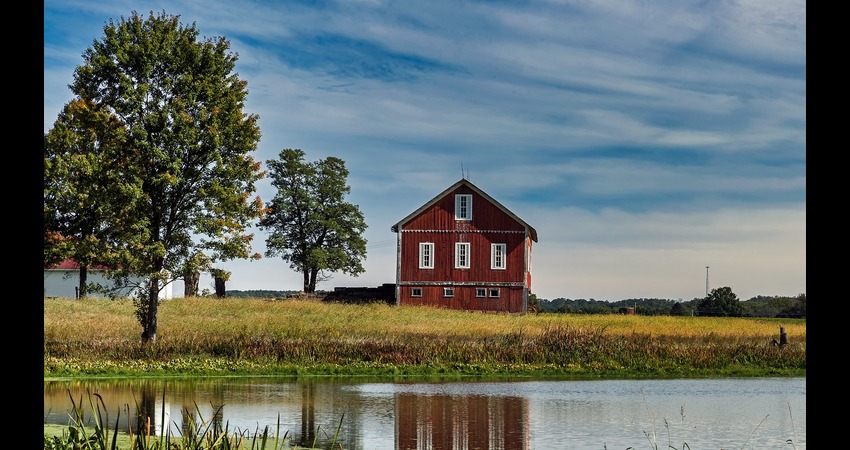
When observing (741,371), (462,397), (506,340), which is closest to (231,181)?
(506,340)

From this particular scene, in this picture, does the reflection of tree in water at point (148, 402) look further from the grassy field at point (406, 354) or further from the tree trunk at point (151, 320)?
the tree trunk at point (151, 320)

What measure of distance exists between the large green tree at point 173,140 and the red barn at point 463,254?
27.1m

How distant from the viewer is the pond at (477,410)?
17.2m

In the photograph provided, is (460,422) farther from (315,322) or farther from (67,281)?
(67,281)

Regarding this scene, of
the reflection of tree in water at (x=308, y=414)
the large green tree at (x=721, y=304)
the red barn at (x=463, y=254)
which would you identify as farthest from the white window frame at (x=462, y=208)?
the reflection of tree in water at (x=308, y=414)

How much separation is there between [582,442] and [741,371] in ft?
58.2

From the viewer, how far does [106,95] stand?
117ft

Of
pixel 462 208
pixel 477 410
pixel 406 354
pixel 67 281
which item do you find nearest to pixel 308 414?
pixel 477 410

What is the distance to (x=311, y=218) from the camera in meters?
74.2

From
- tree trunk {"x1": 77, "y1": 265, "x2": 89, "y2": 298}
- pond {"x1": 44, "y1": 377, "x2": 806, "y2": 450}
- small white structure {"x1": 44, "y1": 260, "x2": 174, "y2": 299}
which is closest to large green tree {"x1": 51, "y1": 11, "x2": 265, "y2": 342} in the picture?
pond {"x1": 44, "y1": 377, "x2": 806, "y2": 450}

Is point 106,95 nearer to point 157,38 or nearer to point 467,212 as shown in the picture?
point 157,38

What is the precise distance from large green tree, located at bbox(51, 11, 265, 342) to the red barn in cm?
2714

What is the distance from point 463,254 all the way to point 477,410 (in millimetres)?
41634

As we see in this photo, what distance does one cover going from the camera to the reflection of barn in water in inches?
665
